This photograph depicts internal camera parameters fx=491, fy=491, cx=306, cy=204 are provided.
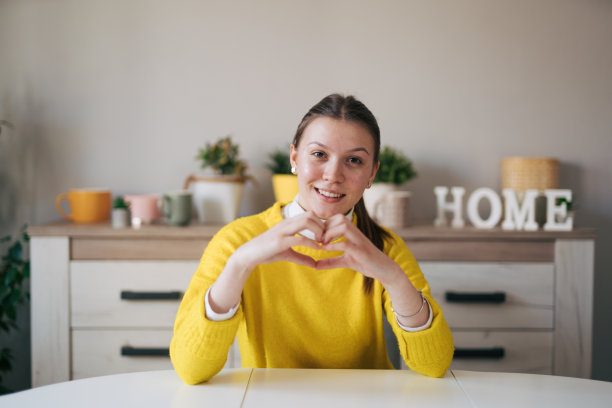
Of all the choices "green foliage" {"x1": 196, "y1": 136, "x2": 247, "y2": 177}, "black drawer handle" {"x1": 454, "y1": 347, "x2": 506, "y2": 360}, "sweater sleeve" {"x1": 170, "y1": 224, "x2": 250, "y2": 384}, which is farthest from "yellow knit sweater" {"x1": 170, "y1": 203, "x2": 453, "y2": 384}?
"green foliage" {"x1": 196, "y1": 136, "x2": 247, "y2": 177}

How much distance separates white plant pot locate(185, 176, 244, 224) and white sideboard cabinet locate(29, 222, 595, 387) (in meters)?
0.17

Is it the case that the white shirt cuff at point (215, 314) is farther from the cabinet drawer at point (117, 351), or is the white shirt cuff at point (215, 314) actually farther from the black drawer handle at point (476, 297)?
the black drawer handle at point (476, 297)

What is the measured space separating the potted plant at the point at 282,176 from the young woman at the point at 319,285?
2.09 ft

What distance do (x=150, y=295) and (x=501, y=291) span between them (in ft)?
4.28

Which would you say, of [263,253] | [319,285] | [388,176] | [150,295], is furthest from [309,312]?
[388,176]

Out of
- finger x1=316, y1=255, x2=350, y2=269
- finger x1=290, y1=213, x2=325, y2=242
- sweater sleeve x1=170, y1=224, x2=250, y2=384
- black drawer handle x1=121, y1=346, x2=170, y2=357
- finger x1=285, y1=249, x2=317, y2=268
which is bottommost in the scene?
black drawer handle x1=121, y1=346, x2=170, y2=357

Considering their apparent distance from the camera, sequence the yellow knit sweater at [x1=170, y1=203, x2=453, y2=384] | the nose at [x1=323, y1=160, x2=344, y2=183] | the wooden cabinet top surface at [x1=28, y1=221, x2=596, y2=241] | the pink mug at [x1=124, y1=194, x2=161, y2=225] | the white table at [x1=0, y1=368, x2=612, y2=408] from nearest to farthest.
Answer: the white table at [x1=0, y1=368, x2=612, y2=408]
the nose at [x1=323, y1=160, x2=344, y2=183]
the yellow knit sweater at [x1=170, y1=203, x2=453, y2=384]
the wooden cabinet top surface at [x1=28, y1=221, x2=596, y2=241]
the pink mug at [x1=124, y1=194, x2=161, y2=225]

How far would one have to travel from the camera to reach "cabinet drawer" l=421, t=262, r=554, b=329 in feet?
6.00

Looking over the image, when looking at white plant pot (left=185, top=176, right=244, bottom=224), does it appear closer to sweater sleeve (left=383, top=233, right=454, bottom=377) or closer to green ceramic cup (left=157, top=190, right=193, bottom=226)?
green ceramic cup (left=157, top=190, right=193, bottom=226)

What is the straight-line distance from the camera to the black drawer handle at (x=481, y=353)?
1.82 m

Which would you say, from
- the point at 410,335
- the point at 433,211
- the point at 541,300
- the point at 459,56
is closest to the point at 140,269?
the point at 410,335

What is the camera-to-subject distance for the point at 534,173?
6.75 ft

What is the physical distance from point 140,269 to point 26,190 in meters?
0.81

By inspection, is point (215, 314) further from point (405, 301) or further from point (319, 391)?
point (405, 301)
